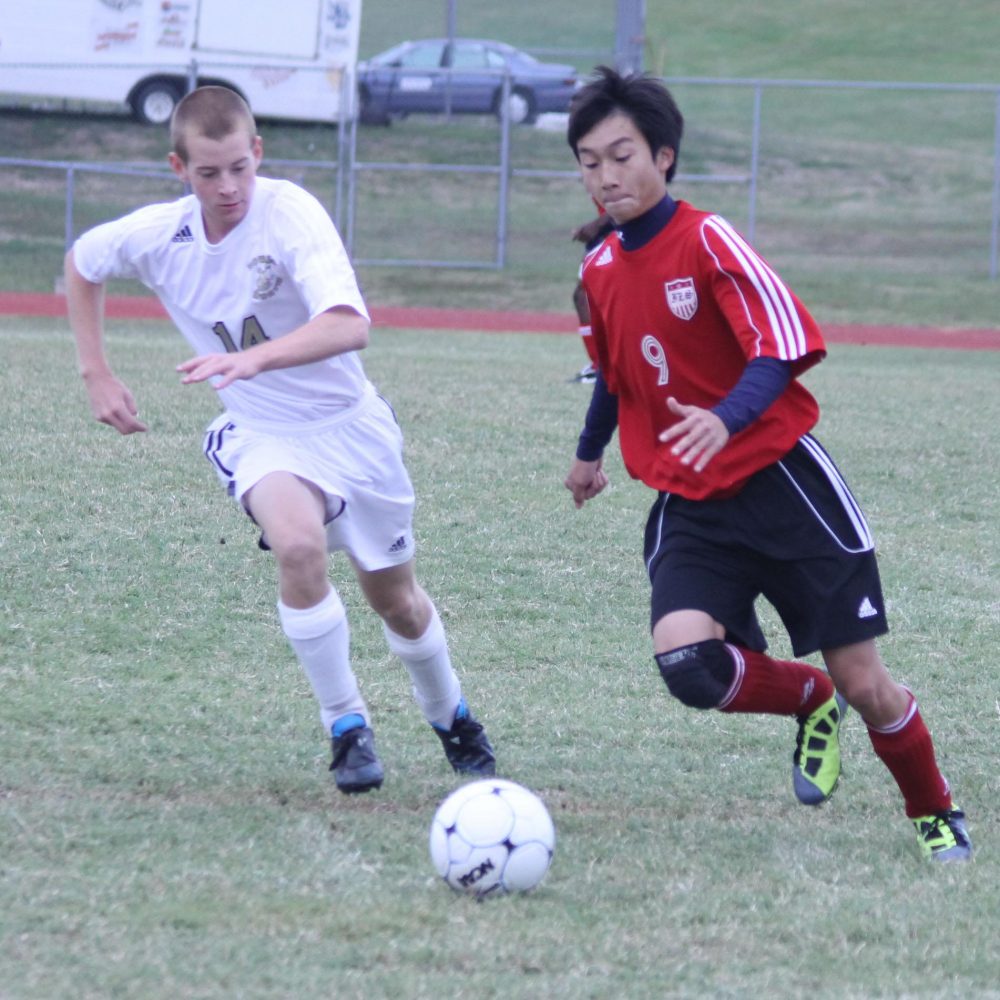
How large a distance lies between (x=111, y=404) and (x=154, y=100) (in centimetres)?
2078

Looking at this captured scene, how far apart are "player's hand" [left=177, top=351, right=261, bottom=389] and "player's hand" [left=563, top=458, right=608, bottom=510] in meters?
0.95

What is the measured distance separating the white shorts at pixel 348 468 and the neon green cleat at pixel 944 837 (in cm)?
147

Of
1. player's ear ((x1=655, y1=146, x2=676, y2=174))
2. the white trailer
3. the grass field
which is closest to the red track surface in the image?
the grass field

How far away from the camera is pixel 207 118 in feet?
Answer: 12.7

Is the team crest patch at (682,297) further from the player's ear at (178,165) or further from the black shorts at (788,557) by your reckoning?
the player's ear at (178,165)

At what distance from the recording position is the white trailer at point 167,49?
906 inches

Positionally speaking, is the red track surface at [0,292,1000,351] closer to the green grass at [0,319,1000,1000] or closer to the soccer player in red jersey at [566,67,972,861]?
the green grass at [0,319,1000,1000]

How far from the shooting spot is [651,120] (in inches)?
146

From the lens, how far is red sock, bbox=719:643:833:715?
12.3 ft

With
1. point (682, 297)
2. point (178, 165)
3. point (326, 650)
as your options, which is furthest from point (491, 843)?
point (178, 165)

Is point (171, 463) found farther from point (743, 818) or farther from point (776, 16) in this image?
point (776, 16)

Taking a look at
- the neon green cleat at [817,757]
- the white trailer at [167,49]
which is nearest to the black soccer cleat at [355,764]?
the neon green cleat at [817,757]

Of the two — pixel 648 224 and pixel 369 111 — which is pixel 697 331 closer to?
pixel 648 224

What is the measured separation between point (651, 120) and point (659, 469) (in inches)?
32.2
